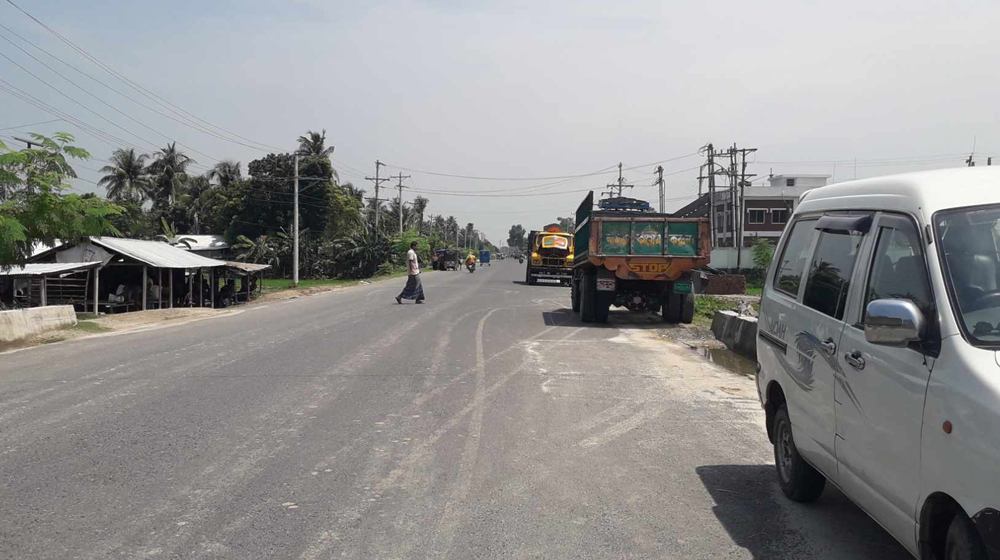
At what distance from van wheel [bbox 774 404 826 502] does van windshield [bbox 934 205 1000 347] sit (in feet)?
6.29

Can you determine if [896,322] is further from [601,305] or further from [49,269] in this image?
[49,269]

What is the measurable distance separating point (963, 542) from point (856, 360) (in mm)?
1066

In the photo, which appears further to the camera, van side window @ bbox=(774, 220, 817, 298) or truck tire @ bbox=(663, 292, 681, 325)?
truck tire @ bbox=(663, 292, 681, 325)

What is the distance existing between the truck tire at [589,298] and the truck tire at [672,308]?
64.0 inches

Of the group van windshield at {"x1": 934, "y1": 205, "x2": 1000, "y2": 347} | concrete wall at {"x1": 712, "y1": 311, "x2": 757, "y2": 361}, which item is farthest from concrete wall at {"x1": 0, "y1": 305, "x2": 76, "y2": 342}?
van windshield at {"x1": 934, "y1": 205, "x2": 1000, "y2": 347}

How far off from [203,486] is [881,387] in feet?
13.7

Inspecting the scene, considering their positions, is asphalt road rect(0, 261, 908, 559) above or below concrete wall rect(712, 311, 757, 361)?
below

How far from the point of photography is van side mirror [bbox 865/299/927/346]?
10.7ft

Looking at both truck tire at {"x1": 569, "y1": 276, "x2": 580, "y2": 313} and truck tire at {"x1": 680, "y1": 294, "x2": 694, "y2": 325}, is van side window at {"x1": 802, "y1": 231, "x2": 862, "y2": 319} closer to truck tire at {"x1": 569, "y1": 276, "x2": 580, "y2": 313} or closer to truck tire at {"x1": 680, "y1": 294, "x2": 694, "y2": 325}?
truck tire at {"x1": 680, "y1": 294, "x2": 694, "y2": 325}

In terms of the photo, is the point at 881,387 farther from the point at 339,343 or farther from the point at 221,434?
the point at 339,343

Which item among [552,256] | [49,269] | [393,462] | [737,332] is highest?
[552,256]

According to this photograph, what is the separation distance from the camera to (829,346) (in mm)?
4340

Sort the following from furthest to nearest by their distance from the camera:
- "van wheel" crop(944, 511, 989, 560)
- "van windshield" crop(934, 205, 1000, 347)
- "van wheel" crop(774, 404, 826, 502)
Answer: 1. "van wheel" crop(774, 404, 826, 502)
2. "van windshield" crop(934, 205, 1000, 347)
3. "van wheel" crop(944, 511, 989, 560)

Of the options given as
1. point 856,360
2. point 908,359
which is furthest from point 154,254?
point 908,359
